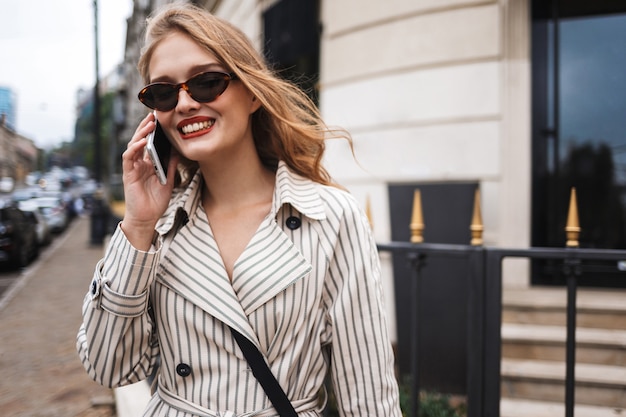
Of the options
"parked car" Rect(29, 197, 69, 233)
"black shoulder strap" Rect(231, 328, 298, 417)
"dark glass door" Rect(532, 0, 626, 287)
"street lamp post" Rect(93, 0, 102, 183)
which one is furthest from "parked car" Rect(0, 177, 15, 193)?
"parked car" Rect(29, 197, 69, 233)

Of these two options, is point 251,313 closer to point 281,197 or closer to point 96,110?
point 281,197

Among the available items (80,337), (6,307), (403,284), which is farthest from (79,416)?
(6,307)

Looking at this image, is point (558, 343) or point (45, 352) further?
point (45, 352)

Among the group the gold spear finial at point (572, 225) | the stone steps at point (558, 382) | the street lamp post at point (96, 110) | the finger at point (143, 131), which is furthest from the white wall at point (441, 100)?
the street lamp post at point (96, 110)

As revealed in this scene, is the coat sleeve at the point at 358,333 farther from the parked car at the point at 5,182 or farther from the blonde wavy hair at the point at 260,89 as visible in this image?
the parked car at the point at 5,182

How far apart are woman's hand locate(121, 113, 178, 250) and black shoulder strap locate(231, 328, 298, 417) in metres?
0.36

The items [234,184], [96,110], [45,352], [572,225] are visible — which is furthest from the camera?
[96,110]

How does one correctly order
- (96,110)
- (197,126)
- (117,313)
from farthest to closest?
1. (96,110)
2. (197,126)
3. (117,313)

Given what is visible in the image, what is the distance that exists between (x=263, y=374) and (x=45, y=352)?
224 inches

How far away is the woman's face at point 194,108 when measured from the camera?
4.65 feet

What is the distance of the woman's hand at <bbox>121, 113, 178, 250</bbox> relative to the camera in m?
1.38

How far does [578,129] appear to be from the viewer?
4.77 m

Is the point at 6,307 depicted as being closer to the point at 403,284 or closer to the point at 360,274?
the point at 403,284

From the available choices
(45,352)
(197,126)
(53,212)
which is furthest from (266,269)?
(53,212)
